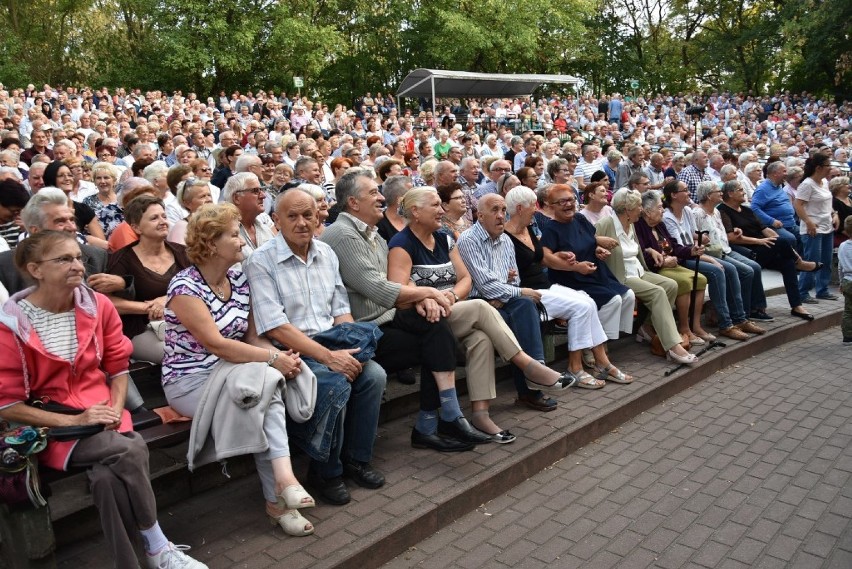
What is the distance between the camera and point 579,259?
19.6ft

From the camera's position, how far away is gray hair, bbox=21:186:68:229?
4.12 meters

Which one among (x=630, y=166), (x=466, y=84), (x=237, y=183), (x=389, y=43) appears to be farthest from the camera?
(x=389, y=43)

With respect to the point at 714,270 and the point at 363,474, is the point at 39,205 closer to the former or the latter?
the point at 363,474

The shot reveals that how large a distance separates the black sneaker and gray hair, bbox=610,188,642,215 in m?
2.41

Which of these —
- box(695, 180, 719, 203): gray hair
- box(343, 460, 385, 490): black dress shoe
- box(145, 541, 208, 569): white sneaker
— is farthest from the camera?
box(695, 180, 719, 203): gray hair

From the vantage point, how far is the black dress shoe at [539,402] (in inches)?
197

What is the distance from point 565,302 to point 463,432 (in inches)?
67.2

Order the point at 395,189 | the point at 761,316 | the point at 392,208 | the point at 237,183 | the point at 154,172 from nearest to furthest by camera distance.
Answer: the point at 237,183 < the point at 395,189 < the point at 392,208 < the point at 154,172 < the point at 761,316

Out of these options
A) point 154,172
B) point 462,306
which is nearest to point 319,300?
point 462,306

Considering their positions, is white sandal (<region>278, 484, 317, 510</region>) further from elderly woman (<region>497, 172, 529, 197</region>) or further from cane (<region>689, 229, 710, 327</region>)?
elderly woman (<region>497, 172, 529, 197</region>)

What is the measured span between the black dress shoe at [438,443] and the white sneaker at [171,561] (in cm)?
160

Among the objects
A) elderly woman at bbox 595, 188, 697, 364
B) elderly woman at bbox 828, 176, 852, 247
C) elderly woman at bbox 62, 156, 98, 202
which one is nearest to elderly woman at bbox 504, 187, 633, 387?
elderly woman at bbox 595, 188, 697, 364

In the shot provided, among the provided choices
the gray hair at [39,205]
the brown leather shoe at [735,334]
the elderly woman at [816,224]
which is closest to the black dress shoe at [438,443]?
the gray hair at [39,205]

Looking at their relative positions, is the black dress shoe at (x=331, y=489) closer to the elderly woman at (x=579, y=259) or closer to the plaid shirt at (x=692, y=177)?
the elderly woman at (x=579, y=259)
